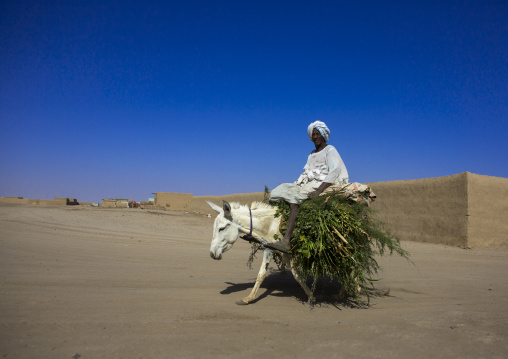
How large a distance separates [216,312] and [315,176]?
252cm

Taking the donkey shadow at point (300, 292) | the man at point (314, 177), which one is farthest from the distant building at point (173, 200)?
the man at point (314, 177)

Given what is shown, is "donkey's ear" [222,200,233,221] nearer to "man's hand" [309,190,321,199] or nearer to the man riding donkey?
the man riding donkey

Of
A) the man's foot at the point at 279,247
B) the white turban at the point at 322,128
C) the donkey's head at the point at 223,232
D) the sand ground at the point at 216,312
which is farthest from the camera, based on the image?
the white turban at the point at 322,128

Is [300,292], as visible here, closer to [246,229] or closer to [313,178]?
[246,229]

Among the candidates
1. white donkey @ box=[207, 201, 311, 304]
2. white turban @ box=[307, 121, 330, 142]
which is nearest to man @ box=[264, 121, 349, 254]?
white turban @ box=[307, 121, 330, 142]

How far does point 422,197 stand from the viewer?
12703 mm

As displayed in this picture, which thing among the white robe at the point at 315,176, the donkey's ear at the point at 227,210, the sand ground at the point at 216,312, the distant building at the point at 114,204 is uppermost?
the white robe at the point at 315,176

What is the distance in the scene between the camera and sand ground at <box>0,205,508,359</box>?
2.94m

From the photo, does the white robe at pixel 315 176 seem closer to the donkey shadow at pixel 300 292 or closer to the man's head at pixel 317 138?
the man's head at pixel 317 138

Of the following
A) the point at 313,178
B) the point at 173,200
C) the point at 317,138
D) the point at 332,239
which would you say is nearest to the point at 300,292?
the point at 332,239

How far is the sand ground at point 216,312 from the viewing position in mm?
2936

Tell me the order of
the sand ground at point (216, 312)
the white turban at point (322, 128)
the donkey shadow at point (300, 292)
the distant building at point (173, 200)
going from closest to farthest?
the sand ground at point (216, 312) → the donkey shadow at point (300, 292) → the white turban at point (322, 128) → the distant building at point (173, 200)

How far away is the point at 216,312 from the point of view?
13.3 ft

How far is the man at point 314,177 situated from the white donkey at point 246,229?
1.12 ft
